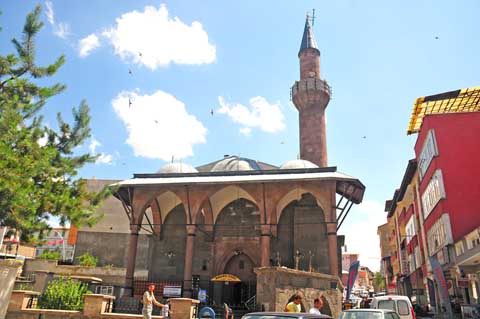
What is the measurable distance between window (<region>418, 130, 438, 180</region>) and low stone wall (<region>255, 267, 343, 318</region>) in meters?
8.07

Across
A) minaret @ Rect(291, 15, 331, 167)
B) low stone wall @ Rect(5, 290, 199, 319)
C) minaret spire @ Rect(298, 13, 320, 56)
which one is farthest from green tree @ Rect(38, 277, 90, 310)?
minaret spire @ Rect(298, 13, 320, 56)

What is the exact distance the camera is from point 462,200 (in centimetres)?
1742

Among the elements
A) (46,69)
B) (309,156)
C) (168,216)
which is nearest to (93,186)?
(168,216)

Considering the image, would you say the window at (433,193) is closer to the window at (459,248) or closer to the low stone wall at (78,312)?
the window at (459,248)

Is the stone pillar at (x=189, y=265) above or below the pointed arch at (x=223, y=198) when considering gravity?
below

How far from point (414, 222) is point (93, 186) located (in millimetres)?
27613

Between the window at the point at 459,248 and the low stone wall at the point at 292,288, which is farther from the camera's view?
the window at the point at 459,248

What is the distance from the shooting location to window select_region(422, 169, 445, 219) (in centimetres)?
1806

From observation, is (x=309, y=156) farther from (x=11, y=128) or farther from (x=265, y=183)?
(x=11, y=128)

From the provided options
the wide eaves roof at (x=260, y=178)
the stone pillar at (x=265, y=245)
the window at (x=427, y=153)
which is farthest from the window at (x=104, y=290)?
the window at (x=427, y=153)

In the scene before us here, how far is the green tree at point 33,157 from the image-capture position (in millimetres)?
10164

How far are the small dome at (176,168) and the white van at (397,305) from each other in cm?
1634

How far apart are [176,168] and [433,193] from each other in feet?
52.4

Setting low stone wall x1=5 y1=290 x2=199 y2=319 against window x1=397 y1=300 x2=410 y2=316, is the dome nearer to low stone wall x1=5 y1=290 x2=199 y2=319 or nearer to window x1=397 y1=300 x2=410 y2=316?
low stone wall x1=5 y1=290 x2=199 y2=319
